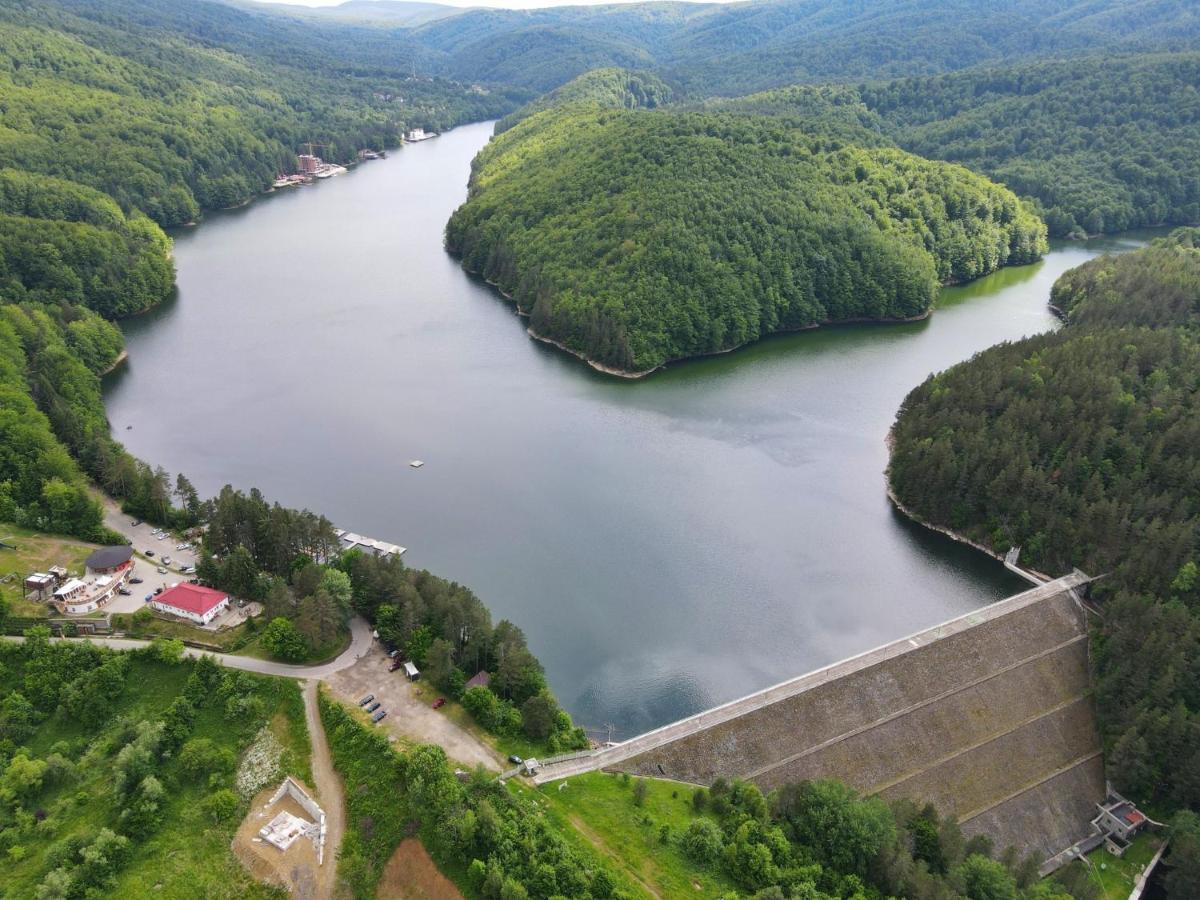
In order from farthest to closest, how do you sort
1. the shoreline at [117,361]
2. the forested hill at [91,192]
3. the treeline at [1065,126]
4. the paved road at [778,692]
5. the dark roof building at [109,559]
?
the treeline at [1065,126] → the shoreline at [117,361] → the forested hill at [91,192] → the dark roof building at [109,559] → the paved road at [778,692]

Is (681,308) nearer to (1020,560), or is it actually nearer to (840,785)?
(1020,560)

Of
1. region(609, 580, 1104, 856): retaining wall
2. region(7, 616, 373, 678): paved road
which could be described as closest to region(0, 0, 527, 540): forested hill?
region(7, 616, 373, 678): paved road

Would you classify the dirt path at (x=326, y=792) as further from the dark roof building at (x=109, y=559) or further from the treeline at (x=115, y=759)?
the dark roof building at (x=109, y=559)

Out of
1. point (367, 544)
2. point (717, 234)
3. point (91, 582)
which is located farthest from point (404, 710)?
point (717, 234)

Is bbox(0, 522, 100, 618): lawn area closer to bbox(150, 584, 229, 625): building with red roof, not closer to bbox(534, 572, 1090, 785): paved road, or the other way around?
bbox(150, 584, 229, 625): building with red roof

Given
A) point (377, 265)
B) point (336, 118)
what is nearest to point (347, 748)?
point (377, 265)

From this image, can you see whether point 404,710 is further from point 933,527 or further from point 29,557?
point 933,527

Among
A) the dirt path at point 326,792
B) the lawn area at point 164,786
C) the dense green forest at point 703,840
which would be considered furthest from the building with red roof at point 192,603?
the dense green forest at point 703,840
